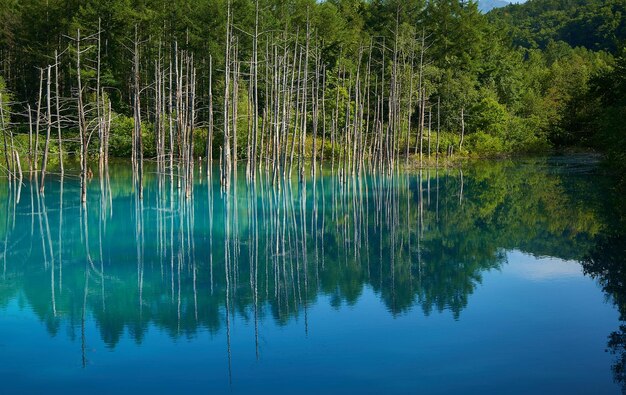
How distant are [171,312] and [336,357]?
11.5 feet

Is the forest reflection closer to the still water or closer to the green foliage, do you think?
the still water

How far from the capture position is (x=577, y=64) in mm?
63188

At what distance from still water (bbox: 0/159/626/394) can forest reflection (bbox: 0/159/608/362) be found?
0.21 feet

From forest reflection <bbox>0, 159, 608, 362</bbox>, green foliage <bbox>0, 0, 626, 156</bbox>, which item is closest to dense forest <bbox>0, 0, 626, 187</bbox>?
green foliage <bbox>0, 0, 626, 156</bbox>

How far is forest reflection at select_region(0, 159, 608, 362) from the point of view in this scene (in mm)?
12094

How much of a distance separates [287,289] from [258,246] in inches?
164

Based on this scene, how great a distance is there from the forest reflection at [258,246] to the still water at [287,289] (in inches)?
2.5

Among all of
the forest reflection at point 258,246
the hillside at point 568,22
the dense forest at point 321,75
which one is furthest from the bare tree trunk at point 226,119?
the hillside at point 568,22

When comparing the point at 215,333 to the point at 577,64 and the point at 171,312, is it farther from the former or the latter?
the point at 577,64

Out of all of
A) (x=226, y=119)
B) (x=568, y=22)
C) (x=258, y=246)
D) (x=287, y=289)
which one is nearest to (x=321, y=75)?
(x=226, y=119)

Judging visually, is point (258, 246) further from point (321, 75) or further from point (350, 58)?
point (350, 58)

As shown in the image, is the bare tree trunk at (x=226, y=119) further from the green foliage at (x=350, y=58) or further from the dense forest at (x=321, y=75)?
the green foliage at (x=350, y=58)

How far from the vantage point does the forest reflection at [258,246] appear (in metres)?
12.1

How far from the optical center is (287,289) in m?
13.1
